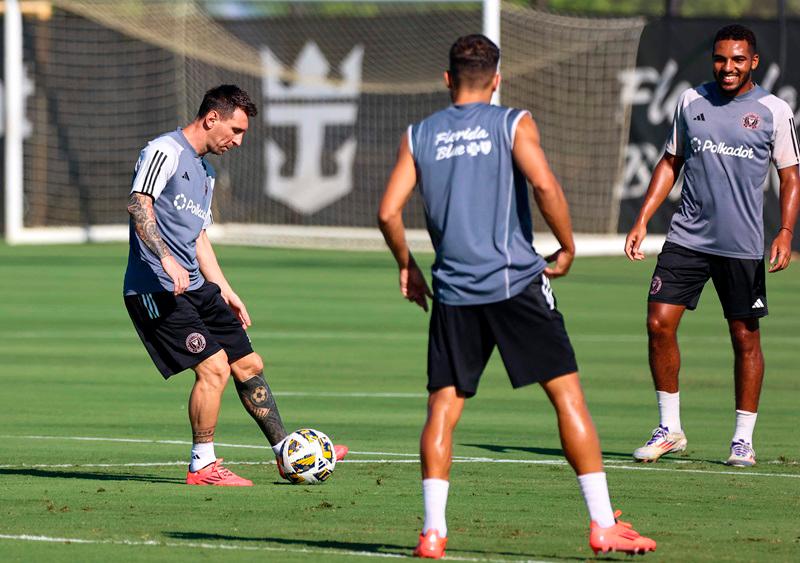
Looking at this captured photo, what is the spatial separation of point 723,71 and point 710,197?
77 cm

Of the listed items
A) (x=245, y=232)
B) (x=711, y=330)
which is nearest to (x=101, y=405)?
(x=711, y=330)

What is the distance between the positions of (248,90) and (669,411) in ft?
87.3

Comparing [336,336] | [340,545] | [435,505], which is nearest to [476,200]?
[435,505]

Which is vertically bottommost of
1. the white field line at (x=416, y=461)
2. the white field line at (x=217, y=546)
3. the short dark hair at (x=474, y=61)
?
the white field line at (x=217, y=546)

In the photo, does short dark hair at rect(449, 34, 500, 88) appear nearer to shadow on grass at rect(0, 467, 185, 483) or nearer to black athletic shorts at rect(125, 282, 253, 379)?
black athletic shorts at rect(125, 282, 253, 379)

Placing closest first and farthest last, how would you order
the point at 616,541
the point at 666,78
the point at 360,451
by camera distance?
the point at 616,541, the point at 360,451, the point at 666,78

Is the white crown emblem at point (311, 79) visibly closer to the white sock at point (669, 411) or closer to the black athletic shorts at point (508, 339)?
the white sock at point (669, 411)

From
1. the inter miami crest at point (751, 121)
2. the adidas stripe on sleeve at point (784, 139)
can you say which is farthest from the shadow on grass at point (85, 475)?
the adidas stripe on sleeve at point (784, 139)

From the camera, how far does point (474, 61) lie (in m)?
6.84

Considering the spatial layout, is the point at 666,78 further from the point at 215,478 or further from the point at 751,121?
the point at 215,478

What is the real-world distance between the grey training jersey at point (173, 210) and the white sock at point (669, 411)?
3047 millimetres

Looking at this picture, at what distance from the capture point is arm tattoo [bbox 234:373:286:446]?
31.3ft

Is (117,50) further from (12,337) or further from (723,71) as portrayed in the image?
(723,71)

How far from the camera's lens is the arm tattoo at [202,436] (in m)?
9.20
